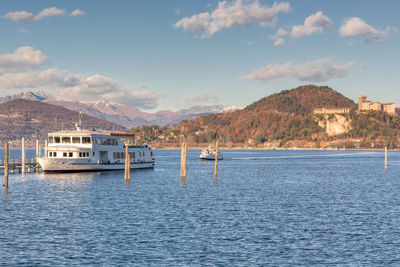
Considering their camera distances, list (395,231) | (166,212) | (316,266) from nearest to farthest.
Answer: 1. (316,266)
2. (395,231)
3. (166,212)

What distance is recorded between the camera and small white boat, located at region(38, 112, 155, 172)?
92.7m

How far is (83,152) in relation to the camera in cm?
9575

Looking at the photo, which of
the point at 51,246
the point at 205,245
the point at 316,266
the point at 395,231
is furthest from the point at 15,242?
the point at 395,231

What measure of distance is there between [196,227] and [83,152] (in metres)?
58.8

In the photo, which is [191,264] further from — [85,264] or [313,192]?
→ [313,192]

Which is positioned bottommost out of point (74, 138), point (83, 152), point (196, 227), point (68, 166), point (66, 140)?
point (196, 227)

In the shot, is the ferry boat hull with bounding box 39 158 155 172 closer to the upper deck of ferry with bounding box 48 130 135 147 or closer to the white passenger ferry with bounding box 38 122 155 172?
the white passenger ferry with bounding box 38 122 155 172

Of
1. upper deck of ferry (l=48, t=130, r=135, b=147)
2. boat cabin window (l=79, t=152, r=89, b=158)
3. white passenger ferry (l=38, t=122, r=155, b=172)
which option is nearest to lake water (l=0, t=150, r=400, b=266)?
white passenger ferry (l=38, t=122, r=155, b=172)

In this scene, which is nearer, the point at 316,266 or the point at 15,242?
the point at 316,266

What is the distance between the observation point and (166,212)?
50344 mm

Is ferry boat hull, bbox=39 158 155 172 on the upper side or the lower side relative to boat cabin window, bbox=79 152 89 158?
lower

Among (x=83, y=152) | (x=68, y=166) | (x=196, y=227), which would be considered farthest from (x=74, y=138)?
(x=196, y=227)

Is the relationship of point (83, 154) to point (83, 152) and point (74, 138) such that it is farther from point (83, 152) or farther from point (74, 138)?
point (74, 138)

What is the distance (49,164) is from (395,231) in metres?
68.8
